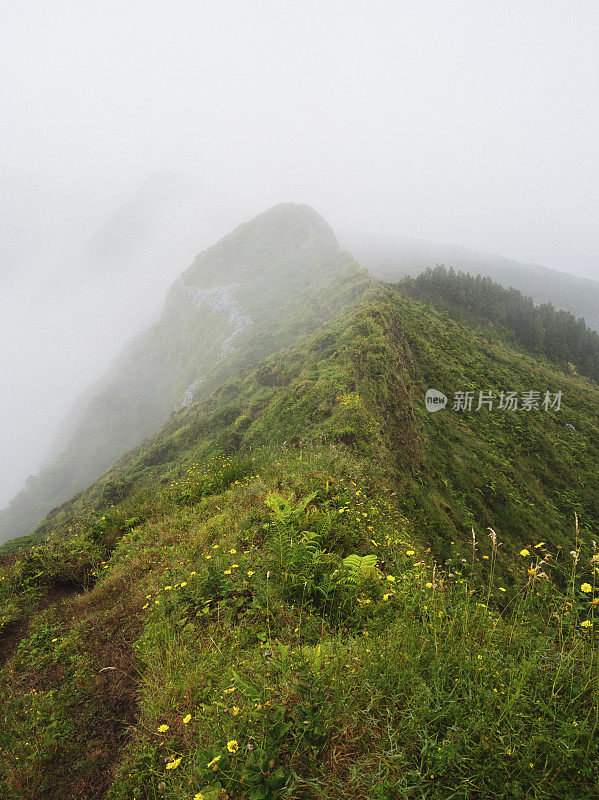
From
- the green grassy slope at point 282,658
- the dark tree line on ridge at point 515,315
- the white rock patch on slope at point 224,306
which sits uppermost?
the dark tree line on ridge at point 515,315

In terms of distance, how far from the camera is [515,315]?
190 ft

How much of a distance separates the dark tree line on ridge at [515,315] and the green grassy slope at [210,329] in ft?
44.7

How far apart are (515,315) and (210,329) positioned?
59.1m

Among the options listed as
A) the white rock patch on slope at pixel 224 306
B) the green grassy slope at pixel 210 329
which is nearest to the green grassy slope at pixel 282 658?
the green grassy slope at pixel 210 329

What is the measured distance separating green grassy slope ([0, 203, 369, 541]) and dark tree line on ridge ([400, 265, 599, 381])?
44.7 ft

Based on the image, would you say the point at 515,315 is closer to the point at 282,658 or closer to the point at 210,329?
the point at 210,329

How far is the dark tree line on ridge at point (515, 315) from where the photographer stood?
5197 cm

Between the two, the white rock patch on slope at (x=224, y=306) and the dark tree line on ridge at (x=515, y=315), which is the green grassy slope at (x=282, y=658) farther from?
the dark tree line on ridge at (x=515, y=315)

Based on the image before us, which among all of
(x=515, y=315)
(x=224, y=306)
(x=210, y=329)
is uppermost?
(x=515, y=315)

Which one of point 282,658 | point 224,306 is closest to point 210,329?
point 224,306

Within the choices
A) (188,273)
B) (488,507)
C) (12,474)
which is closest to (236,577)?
(488,507)

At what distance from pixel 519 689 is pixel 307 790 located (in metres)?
1.38

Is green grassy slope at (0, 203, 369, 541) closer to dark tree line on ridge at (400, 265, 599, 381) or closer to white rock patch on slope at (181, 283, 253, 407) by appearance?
white rock patch on slope at (181, 283, 253, 407)

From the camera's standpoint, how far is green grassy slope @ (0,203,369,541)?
2046 inches
